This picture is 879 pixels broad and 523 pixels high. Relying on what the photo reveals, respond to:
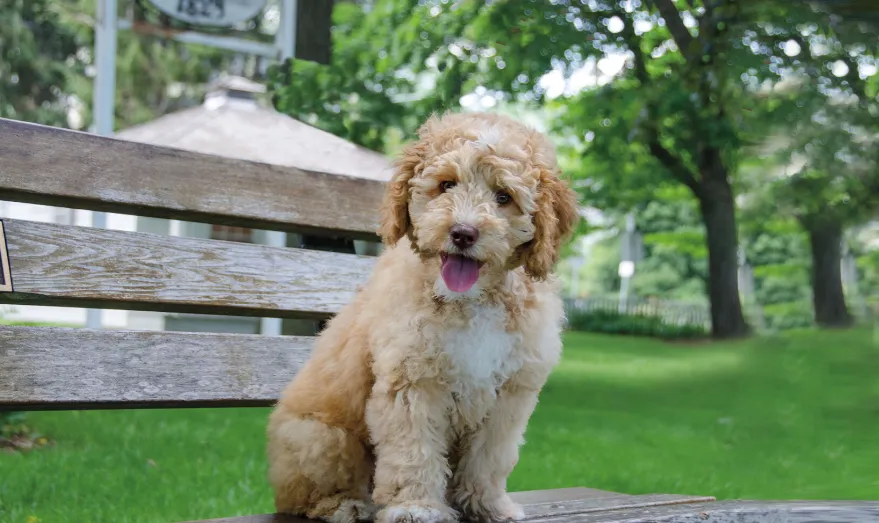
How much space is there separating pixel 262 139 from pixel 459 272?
18.3 ft

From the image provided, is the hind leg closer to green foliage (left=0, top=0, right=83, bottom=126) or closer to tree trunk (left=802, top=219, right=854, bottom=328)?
tree trunk (left=802, top=219, right=854, bottom=328)

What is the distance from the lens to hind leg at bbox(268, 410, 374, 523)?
259cm

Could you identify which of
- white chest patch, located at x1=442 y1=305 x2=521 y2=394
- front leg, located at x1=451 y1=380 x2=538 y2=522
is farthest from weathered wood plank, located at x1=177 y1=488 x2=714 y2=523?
white chest patch, located at x1=442 y1=305 x2=521 y2=394

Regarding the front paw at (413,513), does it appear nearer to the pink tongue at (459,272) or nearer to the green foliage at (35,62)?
the pink tongue at (459,272)

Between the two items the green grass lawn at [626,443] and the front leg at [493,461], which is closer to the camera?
the front leg at [493,461]

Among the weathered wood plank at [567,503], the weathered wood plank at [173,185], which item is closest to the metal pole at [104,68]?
the weathered wood plank at [173,185]

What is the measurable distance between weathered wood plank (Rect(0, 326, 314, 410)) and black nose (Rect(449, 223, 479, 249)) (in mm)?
1122

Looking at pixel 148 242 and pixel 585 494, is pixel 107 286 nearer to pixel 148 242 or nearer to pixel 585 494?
pixel 148 242

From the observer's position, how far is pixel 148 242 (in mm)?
3055

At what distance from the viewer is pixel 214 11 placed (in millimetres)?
8258

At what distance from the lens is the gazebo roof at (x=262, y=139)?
6430 millimetres

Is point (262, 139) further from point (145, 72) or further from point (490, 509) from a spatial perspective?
point (145, 72)

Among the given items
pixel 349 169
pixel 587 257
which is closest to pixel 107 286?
pixel 349 169

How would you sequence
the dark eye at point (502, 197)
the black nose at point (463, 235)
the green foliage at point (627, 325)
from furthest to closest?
the green foliage at point (627, 325) → the dark eye at point (502, 197) → the black nose at point (463, 235)
